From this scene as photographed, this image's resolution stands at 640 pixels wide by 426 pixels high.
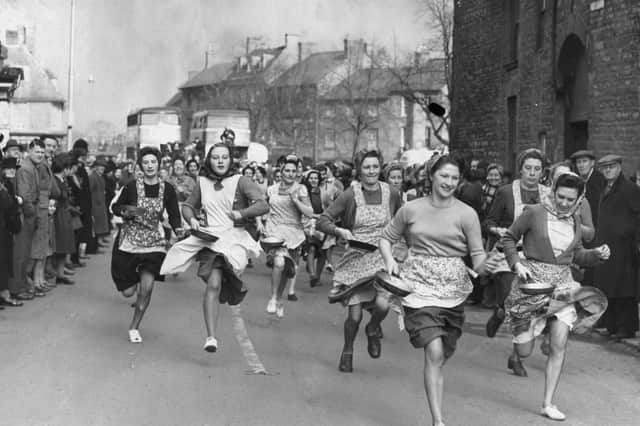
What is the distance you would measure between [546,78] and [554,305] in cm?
1399

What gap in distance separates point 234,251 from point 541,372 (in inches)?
116

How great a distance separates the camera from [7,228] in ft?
40.2

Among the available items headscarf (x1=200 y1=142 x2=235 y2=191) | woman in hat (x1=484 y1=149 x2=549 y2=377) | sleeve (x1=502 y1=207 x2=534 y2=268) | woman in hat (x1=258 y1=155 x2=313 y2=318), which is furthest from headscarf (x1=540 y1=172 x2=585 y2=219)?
woman in hat (x1=258 y1=155 x2=313 y2=318)

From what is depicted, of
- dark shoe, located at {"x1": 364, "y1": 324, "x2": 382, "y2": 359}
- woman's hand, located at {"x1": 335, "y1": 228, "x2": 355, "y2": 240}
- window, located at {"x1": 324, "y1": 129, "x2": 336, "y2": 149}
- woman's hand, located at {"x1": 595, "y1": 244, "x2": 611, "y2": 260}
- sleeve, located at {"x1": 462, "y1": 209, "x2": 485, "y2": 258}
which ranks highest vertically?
window, located at {"x1": 324, "y1": 129, "x2": 336, "y2": 149}

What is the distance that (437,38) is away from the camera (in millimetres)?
49062

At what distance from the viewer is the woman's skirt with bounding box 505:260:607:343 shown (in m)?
7.16

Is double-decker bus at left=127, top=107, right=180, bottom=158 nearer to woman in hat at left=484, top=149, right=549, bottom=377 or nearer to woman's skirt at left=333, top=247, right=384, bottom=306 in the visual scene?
woman in hat at left=484, top=149, right=549, bottom=377

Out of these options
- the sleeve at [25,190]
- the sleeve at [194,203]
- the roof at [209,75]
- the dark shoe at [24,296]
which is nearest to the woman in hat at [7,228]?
the sleeve at [25,190]

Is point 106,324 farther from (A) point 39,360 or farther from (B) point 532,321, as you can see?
(B) point 532,321

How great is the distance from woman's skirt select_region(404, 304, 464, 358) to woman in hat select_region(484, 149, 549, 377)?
2518 millimetres

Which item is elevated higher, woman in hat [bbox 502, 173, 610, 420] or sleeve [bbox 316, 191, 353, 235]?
sleeve [bbox 316, 191, 353, 235]

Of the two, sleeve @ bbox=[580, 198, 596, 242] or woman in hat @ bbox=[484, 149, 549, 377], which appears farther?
woman in hat @ bbox=[484, 149, 549, 377]

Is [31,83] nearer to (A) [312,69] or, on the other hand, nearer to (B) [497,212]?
(A) [312,69]

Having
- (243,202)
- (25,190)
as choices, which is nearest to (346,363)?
(243,202)
